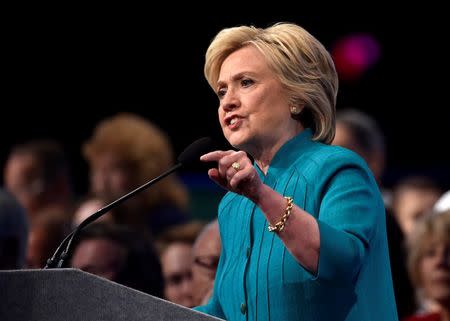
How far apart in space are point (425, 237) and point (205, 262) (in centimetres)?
97

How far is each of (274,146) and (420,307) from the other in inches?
95.7

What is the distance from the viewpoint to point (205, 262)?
4.42 m

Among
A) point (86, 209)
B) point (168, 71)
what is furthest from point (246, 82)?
point (168, 71)

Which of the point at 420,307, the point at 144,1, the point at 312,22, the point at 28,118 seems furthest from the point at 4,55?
the point at 420,307

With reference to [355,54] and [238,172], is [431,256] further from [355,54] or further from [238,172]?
[355,54]

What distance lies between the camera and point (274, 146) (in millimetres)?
3045

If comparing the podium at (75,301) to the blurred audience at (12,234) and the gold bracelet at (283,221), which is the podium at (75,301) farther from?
the blurred audience at (12,234)

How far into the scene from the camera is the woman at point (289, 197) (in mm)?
2643

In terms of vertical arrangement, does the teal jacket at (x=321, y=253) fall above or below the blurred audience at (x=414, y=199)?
above

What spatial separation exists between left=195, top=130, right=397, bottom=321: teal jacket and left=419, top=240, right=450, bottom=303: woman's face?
5.90 ft

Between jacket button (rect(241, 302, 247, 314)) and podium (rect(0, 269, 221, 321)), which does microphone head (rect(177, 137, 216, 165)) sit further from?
podium (rect(0, 269, 221, 321))

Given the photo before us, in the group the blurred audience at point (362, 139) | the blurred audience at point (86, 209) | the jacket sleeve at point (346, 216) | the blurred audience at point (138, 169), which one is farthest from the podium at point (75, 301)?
the blurred audience at point (138, 169)

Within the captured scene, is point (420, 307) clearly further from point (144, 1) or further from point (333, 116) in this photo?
point (144, 1)

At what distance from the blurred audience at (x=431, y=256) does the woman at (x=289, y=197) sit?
5.68ft
